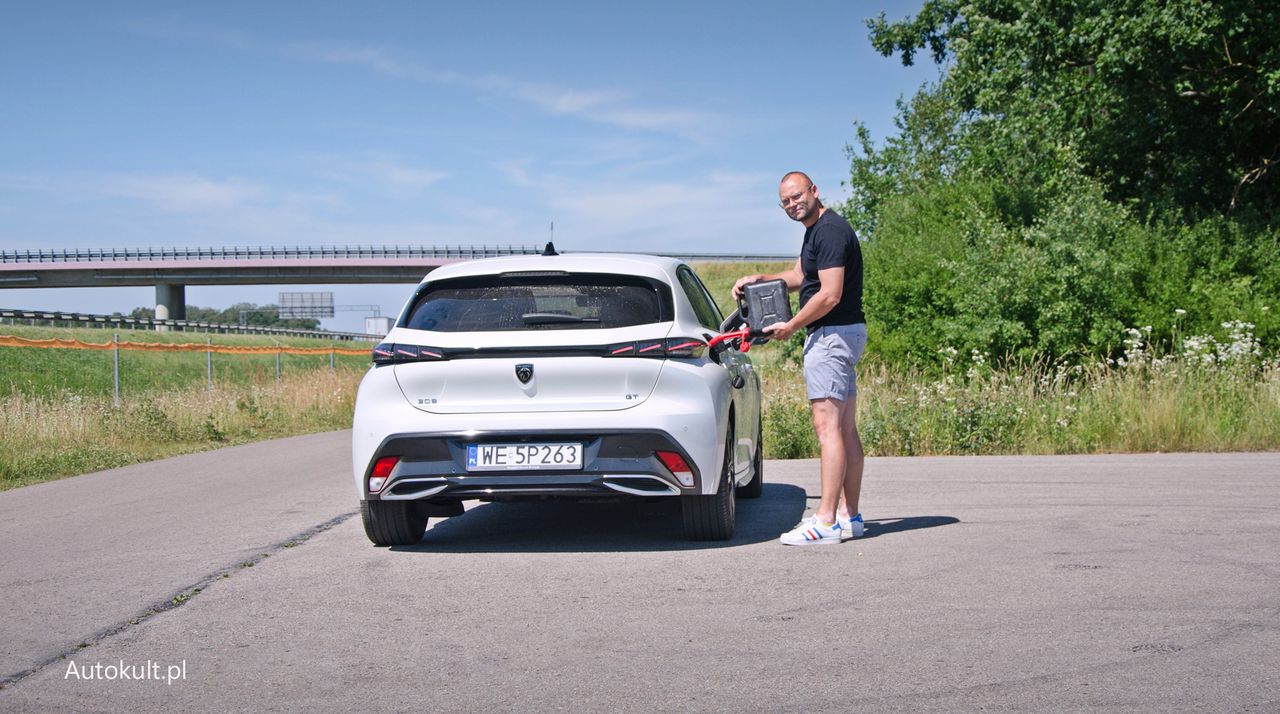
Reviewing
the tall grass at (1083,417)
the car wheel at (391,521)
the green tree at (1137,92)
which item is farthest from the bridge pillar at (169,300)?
the car wheel at (391,521)

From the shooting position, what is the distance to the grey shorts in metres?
7.29

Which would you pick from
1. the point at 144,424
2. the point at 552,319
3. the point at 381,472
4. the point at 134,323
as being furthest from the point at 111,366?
the point at 552,319

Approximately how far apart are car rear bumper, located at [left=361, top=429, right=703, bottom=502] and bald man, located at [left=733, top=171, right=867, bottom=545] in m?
0.86

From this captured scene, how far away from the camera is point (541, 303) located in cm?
717

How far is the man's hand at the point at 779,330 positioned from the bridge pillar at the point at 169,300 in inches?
3649

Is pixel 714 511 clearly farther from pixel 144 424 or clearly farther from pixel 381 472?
pixel 144 424

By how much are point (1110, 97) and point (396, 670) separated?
2290cm

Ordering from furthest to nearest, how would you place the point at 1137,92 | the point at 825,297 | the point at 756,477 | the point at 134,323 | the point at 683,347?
the point at 134,323
the point at 1137,92
the point at 756,477
the point at 825,297
the point at 683,347

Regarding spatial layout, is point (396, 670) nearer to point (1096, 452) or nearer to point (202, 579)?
point (202, 579)

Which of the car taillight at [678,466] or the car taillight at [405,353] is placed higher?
A: the car taillight at [405,353]

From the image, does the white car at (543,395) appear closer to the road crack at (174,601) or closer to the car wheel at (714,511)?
the car wheel at (714,511)

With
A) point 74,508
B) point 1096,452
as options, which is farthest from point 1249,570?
point 74,508

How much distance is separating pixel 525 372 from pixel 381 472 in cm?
99

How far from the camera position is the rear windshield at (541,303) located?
7082 millimetres
